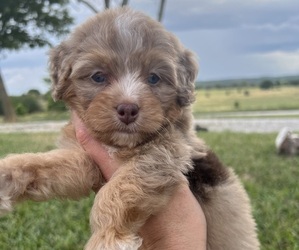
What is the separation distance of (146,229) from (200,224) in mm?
329

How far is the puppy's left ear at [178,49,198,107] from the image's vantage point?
346 centimetres

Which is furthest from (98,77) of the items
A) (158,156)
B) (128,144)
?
(158,156)

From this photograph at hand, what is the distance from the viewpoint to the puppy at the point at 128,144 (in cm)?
309

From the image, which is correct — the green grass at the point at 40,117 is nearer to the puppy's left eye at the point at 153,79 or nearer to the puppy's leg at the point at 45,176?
the puppy's leg at the point at 45,176

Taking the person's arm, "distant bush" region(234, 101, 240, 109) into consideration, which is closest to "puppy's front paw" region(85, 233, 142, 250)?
the person's arm

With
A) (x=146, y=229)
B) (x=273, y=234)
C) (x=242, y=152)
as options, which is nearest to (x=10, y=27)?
(x=242, y=152)

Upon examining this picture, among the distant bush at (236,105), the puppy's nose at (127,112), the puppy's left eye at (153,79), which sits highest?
the puppy's left eye at (153,79)

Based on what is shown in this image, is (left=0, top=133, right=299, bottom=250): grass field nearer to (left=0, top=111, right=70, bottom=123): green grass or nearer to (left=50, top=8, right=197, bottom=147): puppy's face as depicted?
(left=50, top=8, right=197, bottom=147): puppy's face

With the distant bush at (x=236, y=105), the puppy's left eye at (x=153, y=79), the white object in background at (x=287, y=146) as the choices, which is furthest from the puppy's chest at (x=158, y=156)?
the distant bush at (x=236, y=105)

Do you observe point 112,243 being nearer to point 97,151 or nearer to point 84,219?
point 97,151

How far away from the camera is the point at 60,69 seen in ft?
11.6

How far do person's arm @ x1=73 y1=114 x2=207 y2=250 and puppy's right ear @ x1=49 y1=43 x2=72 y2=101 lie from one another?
0.33 metres

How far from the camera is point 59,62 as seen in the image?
358 centimetres

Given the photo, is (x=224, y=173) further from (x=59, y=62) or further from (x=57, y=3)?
(x=57, y=3)
